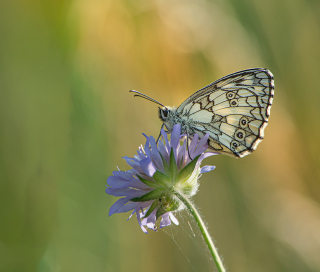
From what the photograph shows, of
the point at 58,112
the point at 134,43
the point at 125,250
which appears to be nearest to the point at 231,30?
the point at 134,43

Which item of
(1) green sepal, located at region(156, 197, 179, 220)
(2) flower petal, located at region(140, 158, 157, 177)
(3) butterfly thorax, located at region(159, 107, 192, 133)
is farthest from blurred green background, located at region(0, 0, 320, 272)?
(2) flower petal, located at region(140, 158, 157, 177)

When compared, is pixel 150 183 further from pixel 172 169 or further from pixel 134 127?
pixel 134 127

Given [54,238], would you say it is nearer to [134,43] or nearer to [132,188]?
[132,188]

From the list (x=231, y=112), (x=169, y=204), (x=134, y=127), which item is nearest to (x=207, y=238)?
(x=169, y=204)

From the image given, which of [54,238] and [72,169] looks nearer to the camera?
[54,238]

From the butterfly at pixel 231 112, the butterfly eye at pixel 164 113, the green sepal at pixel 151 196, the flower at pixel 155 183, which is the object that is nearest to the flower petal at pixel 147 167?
the flower at pixel 155 183
